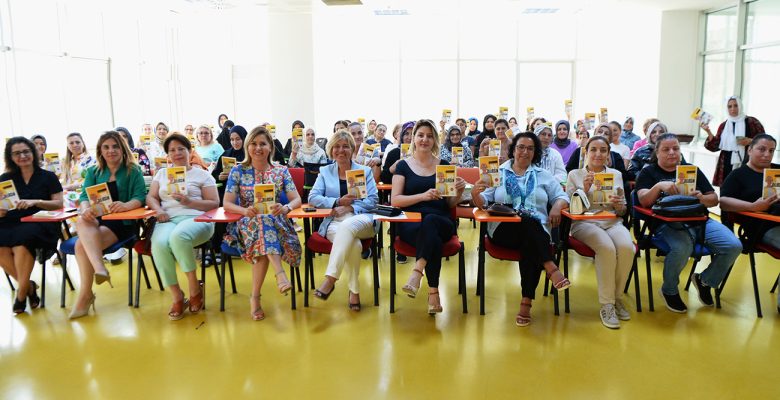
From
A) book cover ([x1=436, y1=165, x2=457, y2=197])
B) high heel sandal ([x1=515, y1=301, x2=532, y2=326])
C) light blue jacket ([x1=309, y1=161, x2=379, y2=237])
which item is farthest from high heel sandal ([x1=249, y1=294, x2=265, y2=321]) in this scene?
high heel sandal ([x1=515, y1=301, x2=532, y2=326])

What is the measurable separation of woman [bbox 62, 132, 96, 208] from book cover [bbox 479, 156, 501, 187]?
3.67 m

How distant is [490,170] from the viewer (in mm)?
3447

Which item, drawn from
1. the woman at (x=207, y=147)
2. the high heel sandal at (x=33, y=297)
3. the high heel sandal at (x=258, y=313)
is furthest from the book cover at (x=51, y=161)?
the high heel sandal at (x=258, y=313)

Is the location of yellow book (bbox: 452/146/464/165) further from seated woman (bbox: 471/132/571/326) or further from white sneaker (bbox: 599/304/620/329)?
white sneaker (bbox: 599/304/620/329)

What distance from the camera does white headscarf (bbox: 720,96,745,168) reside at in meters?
5.61

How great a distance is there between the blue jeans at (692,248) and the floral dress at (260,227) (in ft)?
8.13

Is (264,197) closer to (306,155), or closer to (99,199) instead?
(99,199)

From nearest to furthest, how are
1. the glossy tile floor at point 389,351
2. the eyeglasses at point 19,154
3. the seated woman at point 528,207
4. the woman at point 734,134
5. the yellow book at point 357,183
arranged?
the glossy tile floor at point 389,351, the seated woman at point 528,207, the yellow book at point 357,183, the eyeglasses at point 19,154, the woman at point 734,134

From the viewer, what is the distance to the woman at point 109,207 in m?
3.46

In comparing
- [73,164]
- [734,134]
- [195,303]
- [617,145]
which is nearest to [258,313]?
[195,303]

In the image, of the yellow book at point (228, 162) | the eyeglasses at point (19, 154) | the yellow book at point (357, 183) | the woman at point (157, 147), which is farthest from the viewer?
the woman at point (157, 147)

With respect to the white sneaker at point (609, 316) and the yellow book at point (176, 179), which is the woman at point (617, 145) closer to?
the white sneaker at point (609, 316)

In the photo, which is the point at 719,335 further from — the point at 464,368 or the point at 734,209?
the point at 464,368

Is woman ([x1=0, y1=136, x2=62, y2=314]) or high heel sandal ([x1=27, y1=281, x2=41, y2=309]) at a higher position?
woman ([x1=0, y1=136, x2=62, y2=314])
